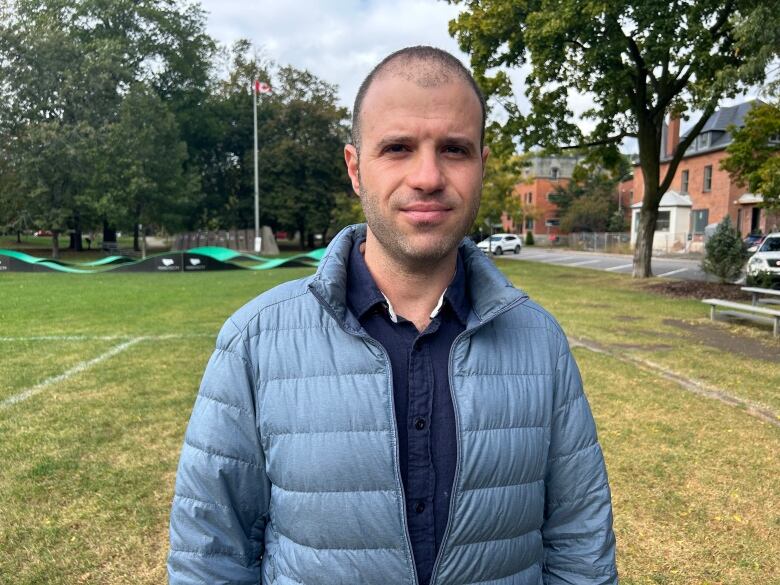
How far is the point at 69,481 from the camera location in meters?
4.21

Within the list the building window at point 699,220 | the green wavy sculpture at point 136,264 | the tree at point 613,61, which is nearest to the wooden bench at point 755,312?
the tree at point 613,61

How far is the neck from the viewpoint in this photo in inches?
61.9

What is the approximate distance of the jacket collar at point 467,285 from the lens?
1.51m

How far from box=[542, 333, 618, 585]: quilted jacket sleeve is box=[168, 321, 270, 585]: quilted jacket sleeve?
785mm

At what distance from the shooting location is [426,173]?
4.69 ft

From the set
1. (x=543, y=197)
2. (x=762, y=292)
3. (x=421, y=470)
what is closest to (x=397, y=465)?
(x=421, y=470)

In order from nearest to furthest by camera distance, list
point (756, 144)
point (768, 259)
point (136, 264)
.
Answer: point (756, 144), point (768, 259), point (136, 264)

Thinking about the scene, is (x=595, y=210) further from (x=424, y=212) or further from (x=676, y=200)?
(x=424, y=212)

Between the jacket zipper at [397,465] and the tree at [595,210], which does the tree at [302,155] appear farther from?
the jacket zipper at [397,465]

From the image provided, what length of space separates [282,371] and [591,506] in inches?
36.1

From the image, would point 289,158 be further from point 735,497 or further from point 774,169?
point 735,497

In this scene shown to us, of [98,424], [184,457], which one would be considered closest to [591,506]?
[184,457]

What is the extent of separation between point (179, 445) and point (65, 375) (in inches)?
118

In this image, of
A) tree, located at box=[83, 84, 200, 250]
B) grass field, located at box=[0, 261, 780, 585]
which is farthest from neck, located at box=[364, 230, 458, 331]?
tree, located at box=[83, 84, 200, 250]
